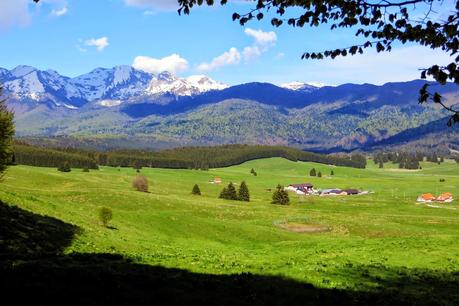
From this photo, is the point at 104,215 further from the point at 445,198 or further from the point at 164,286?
the point at 445,198

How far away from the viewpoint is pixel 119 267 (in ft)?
71.7

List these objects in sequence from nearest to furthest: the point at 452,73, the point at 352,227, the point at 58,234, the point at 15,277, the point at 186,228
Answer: the point at 452,73
the point at 15,277
the point at 58,234
the point at 186,228
the point at 352,227

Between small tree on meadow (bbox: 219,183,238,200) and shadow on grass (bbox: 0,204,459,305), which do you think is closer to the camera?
shadow on grass (bbox: 0,204,459,305)

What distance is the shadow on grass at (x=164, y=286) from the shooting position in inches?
595

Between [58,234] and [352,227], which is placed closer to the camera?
[58,234]

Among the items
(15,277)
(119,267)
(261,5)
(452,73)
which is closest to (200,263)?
(119,267)

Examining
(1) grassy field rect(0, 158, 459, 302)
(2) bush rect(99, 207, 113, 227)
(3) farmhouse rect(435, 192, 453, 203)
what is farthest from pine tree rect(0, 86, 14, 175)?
(3) farmhouse rect(435, 192, 453, 203)

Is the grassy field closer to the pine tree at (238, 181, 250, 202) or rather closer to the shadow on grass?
the shadow on grass

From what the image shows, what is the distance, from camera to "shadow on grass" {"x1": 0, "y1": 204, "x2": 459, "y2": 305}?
15102 mm

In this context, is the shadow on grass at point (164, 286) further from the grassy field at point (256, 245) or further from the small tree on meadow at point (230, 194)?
the small tree on meadow at point (230, 194)

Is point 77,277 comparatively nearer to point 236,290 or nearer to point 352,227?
point 236,290

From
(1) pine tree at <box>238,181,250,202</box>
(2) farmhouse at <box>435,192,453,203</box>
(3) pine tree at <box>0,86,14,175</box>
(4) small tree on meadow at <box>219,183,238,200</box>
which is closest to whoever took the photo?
(3) pine tree at <box>0,86,14,175</box>

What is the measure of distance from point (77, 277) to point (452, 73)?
14567mm

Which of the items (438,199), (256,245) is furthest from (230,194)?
(256,245)
